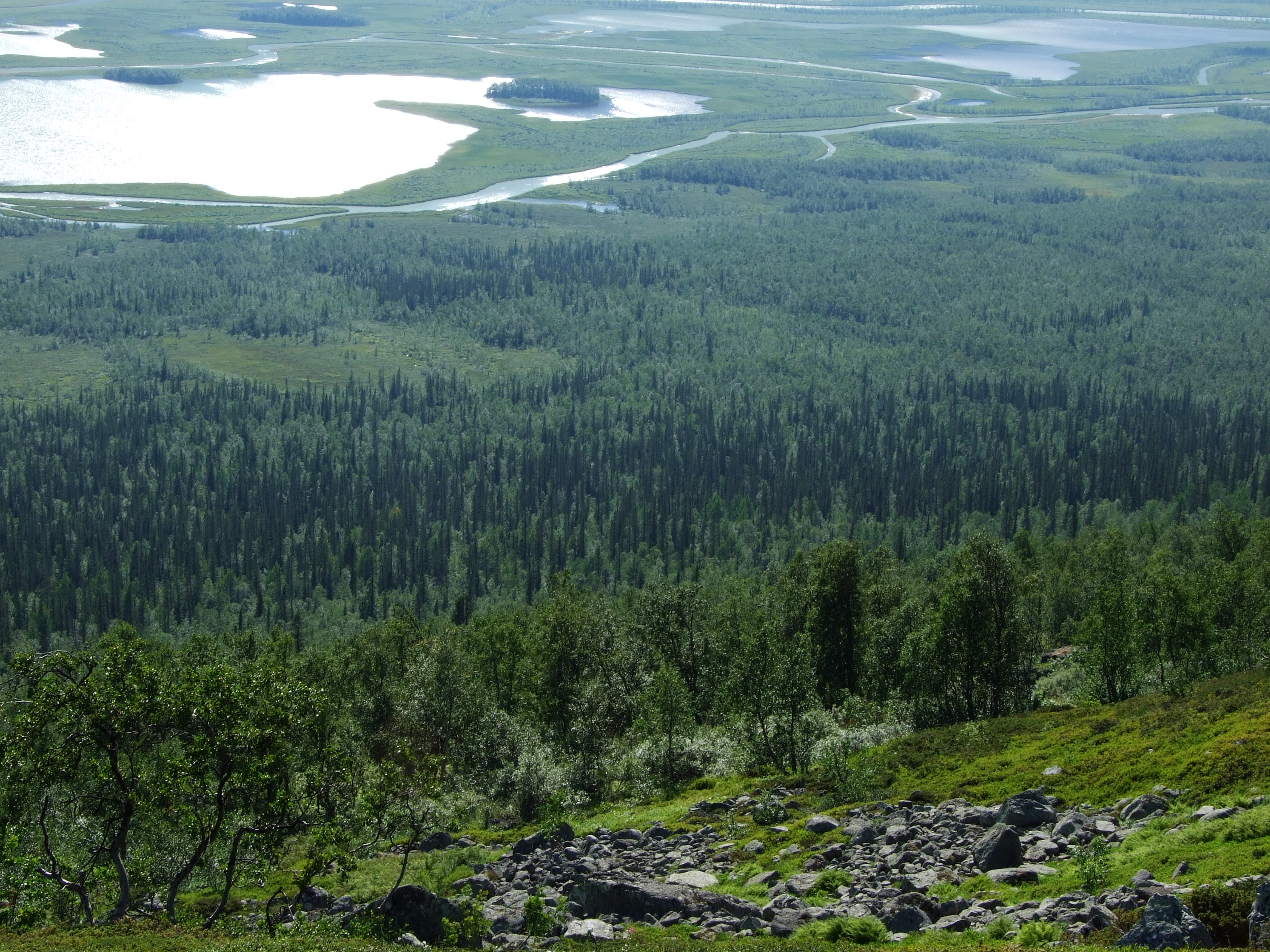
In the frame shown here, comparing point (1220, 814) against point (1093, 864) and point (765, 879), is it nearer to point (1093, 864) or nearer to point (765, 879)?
point (1093, 864)

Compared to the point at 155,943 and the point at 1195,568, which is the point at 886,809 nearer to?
the point at 155,943

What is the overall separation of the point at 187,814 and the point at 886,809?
99.9 feet

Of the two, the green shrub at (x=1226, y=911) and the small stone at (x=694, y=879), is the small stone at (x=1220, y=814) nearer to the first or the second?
the green shrub at (x=1226, y=911)

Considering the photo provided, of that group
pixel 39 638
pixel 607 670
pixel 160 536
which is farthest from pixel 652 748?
pixel 160 536

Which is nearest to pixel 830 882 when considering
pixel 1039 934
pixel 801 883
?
pixel 801 883

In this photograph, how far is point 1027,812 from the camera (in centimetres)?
5159

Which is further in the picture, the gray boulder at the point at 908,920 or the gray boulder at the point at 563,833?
Result: the gray boulder at the point at 563,833

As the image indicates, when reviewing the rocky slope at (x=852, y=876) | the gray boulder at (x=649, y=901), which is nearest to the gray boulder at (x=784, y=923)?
the rocky slope at (x=852, y=876)

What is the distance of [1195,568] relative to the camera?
12456 centimetres

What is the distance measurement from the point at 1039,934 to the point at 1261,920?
631cm

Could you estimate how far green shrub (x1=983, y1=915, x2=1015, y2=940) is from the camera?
133 feet

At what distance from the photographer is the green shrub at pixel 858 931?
42.2 meters

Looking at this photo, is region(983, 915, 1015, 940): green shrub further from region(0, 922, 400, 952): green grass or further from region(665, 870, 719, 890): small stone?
region(0, 922, 400, 952): green grass

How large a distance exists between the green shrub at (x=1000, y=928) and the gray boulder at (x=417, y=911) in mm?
19011
